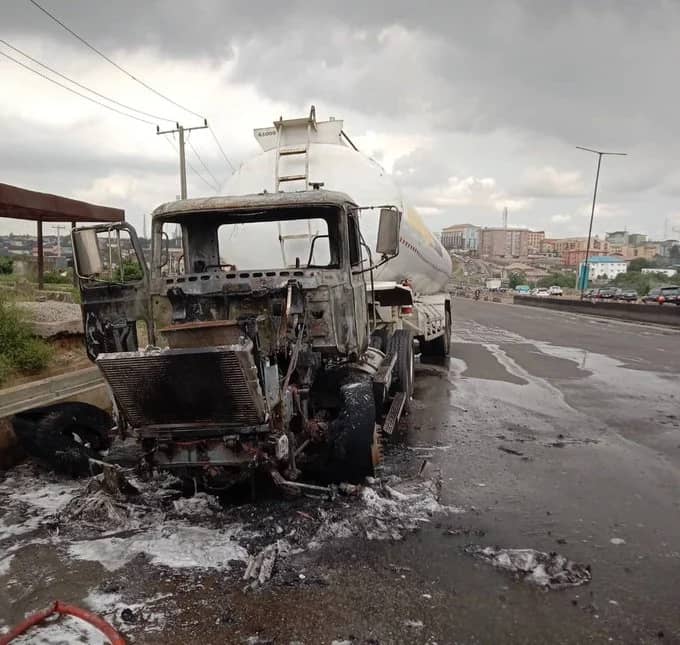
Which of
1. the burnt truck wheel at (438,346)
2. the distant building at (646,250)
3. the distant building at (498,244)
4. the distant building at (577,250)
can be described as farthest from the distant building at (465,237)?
the burnt truck wheel at (438,346)

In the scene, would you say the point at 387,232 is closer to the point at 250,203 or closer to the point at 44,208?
the point at 250,203

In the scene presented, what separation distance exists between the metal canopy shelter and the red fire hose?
28.0 ft

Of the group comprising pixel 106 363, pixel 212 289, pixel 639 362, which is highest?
pixel 212 289

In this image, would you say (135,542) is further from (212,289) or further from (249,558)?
(212,289)

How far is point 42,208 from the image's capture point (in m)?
10.7

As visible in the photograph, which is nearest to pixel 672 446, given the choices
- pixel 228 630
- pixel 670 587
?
pixel 670 587

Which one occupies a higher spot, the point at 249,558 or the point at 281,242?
the point at 281,242

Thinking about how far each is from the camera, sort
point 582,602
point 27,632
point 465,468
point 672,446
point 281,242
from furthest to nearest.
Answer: point 281,242 → point 672,446 → point 465,468 → point 582,602 → point 27,632

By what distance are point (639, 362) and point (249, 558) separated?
11.6m

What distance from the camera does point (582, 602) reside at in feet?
11.0

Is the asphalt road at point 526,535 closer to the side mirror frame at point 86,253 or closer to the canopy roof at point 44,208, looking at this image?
the side mirror frame at point 86,253

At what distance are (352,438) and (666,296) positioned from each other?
38.9 m

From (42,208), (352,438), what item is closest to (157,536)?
Result: (352,438)

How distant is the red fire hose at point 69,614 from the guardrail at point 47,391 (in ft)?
10.2
